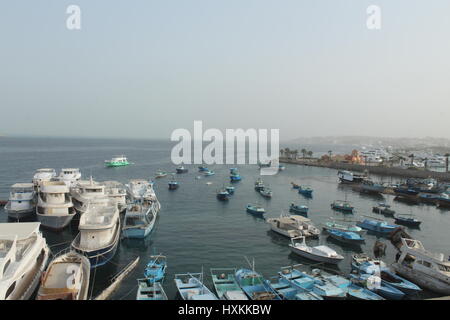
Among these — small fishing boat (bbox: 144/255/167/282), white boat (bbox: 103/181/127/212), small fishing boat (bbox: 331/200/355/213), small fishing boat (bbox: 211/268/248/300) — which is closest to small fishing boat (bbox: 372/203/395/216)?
small fishing boat (bbox: 331/200/355/213)

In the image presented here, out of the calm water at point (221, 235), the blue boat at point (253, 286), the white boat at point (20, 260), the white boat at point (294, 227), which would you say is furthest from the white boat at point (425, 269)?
the white boat at point (20, 260)

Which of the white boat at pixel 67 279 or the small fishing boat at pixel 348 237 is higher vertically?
the white boat at pixel 67 279

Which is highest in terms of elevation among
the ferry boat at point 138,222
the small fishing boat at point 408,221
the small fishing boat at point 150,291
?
the ferry boat at point 138,222

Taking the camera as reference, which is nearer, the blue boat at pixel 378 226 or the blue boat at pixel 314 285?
the blue boat at pixel 314 285

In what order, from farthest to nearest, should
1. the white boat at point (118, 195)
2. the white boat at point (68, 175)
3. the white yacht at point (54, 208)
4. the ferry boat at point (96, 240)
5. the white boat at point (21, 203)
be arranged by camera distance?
the white boat at point (68, 175) → the white boat at point (118, 195) → the white boat at point (21, 203) → the white yacht at point (54, 208) → the ferry boat at point (96, 240)

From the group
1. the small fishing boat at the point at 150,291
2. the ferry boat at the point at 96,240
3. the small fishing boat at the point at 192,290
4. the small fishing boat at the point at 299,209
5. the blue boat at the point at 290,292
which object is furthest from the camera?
the small fishing boat at the point at 299,209

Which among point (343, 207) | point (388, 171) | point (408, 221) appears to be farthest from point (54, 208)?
point (388, 171)

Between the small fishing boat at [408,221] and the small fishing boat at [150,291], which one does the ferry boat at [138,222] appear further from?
the small fishing boat at [408,221]
